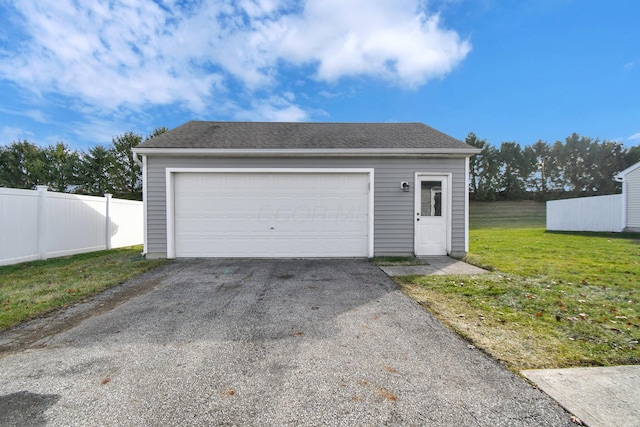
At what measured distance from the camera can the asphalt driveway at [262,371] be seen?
1760mm

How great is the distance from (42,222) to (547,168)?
4510 cm

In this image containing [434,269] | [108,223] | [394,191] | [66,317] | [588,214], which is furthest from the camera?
[588,214]

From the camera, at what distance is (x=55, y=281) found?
5086 millimetres

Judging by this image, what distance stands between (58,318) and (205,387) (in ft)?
9.30

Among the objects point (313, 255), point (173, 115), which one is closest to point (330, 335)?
point (313, 255)

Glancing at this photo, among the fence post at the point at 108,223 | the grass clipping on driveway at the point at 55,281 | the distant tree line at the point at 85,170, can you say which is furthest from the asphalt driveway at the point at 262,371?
the distant tree line at the point at 85,170

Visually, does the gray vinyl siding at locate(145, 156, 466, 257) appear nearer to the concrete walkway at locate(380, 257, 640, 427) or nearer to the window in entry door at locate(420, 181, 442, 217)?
the window in entry door at locate(420, 181, 442, 217)

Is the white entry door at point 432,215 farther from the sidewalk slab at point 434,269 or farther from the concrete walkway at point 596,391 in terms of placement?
the concrete walkway at point 596,391

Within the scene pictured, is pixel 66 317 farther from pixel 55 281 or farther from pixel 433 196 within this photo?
pixel 433 196

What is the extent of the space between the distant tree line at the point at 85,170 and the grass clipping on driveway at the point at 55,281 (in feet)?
54.5

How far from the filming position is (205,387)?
2.03 m

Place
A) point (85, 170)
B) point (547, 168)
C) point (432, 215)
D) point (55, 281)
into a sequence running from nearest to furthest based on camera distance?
point (55, 281) < point (432, 215) < point (85, 170) < point (547, 168)

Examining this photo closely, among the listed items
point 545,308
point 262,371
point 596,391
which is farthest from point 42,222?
point 545,308

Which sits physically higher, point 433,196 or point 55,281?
point 433,196
